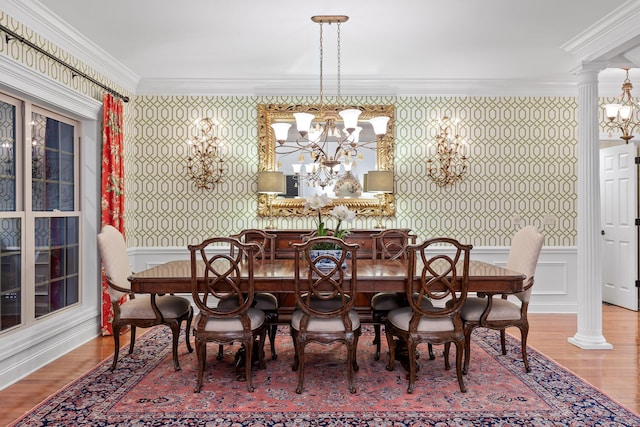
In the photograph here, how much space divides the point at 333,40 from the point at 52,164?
2.74 metres

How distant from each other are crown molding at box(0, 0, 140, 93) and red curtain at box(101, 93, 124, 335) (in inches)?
13.3

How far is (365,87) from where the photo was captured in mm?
5449

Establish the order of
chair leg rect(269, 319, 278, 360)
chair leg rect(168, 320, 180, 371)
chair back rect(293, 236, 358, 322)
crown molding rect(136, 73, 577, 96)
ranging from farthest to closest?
crown molding rect(136, 73, 577, 96) < chair leg rect(269, 319, 278, 360) < chair leg rect(168, 320, 180, 371) < chair back rect(293, 236, 358, 322)

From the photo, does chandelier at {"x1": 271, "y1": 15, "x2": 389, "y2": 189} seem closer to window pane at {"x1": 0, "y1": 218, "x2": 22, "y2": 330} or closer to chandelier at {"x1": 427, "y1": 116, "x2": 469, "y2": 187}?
chandelier at {"x1": 427, "y1": 116, "x2": 469, "y2": 187}

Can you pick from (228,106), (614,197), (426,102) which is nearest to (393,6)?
(426,102)

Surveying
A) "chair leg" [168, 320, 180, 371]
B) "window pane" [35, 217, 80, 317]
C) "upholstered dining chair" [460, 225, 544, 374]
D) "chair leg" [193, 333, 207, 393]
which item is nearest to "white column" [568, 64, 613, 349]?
"upholstered dining chair" [460, 225, 544, 374]

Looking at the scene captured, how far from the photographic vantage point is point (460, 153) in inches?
217

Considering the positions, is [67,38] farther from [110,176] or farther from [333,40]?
[333,40]

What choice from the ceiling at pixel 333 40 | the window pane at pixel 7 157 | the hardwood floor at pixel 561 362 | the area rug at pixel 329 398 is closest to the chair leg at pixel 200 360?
the area rug at pixel 329 398

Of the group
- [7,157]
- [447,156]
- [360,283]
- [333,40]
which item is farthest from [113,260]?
[447,156]

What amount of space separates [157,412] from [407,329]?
5.42 ft

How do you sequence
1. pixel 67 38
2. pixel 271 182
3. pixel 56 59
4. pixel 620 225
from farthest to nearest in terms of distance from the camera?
1. pixel 620 225
2. pixel 271 182
3. pixel 67 38
4. pixel 56 59

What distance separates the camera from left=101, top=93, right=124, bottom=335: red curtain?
4.50 metres

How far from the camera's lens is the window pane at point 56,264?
153 inches
